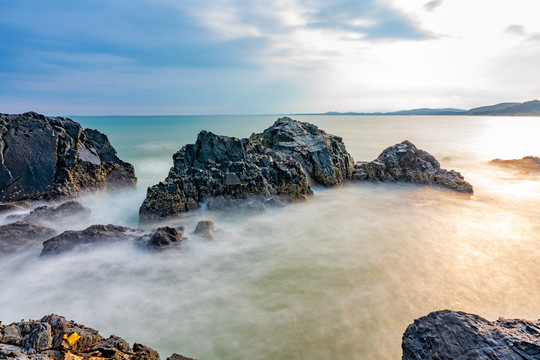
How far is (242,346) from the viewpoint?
5.36 meters

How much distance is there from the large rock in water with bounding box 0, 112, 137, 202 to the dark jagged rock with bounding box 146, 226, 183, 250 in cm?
692

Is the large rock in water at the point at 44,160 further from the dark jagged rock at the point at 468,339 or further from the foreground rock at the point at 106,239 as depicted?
the dark jagged rock at the point at 468,339

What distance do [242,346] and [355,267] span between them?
4.11m

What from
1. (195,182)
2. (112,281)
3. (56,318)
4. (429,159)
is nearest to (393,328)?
(56,318)

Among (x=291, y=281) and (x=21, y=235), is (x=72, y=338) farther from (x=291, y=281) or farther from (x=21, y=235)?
(x=21, y=235)

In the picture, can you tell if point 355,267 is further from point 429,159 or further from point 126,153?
point 126,153

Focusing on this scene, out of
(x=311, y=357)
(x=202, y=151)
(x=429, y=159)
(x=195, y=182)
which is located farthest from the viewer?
(x=429, y=159)

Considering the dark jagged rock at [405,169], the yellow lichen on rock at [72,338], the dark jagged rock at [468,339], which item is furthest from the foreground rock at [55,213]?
the dark jagged rock at [405,169]

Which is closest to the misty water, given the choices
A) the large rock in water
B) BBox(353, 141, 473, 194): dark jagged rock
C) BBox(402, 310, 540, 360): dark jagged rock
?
BBox(402, 310, 540, 360): dark jagged rock

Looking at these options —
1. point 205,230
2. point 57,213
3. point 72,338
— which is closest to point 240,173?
point 205,230

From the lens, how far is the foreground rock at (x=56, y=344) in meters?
3.35

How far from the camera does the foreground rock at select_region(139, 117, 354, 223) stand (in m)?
11.8

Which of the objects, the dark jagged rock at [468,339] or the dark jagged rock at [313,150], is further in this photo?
the dark jagged rock at [313,150]

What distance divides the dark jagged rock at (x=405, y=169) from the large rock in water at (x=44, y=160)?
15.4 meters
